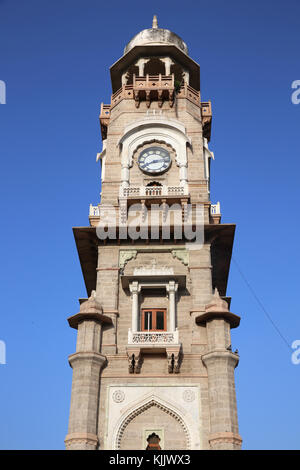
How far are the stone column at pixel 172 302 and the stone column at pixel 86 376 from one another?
2.98 m

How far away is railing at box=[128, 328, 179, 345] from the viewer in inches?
1040

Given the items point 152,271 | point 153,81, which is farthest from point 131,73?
point 152,271

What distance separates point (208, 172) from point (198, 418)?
15804mm

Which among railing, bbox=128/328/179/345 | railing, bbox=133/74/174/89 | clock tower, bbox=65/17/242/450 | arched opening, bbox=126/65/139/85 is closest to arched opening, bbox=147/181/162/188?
clock tower, bbox=65/17/242/450

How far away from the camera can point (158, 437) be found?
24812 millimetres

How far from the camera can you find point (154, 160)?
3412 centimetres

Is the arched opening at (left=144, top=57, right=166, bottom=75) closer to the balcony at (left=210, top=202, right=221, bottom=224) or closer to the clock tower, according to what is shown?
the clock tower

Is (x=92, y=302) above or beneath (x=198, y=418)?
above

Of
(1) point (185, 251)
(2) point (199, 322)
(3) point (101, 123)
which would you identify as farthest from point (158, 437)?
(3) point (101, 123)

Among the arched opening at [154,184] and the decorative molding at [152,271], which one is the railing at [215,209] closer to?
the arched opening at [154,184]

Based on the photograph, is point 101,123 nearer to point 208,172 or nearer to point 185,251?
point 208,172

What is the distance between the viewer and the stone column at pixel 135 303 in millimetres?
27369

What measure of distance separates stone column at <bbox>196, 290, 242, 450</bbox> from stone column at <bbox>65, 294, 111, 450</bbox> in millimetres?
4804

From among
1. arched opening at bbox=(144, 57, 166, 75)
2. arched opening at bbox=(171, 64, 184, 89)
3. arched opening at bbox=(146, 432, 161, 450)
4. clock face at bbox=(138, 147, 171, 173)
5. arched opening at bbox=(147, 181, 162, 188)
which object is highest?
arched opening at bbox=(144, 57, 166, 75)
